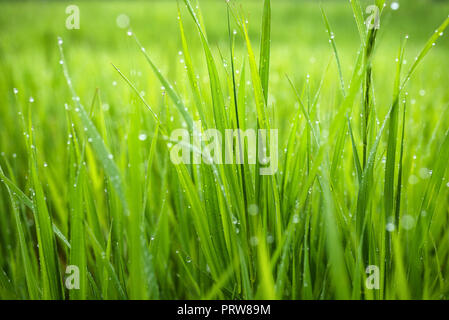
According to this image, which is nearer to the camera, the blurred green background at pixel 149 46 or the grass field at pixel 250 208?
the grass field at pixel 250 208

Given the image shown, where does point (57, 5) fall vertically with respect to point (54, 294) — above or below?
above

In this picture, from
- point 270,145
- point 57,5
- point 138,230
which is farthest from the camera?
point 57,5

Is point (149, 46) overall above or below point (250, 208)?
above

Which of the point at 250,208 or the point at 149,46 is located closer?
the point at 250,208

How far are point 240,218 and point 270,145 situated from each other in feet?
0.32

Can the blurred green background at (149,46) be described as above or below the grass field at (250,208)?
above

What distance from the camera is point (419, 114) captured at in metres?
0.93

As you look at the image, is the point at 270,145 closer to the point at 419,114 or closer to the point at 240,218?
the point at 240,218

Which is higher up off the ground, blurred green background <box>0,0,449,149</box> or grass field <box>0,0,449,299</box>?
blurred green background <box>0,0,449,149</box>

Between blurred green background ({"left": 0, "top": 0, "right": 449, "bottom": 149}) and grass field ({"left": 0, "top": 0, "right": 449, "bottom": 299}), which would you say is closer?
grass field ({"left": 0, "top": 0, "right": 449, "bottom": 299})

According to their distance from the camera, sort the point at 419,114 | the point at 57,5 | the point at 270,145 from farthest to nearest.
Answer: the point at 57,5 < the point at 419,114 < the point at 270,145

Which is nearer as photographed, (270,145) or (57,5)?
(270,145)
